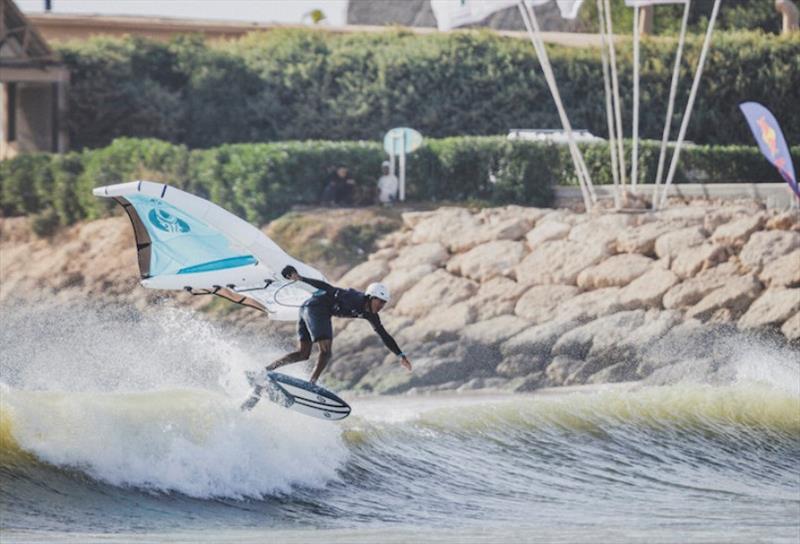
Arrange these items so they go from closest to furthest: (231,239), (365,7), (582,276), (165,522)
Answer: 1. (165,522)
2. (231,239)
3. (582,276)
4. (365,7)

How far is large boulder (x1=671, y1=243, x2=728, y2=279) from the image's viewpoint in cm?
2728

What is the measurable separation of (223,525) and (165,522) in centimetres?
50

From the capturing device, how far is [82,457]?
17.9 meters

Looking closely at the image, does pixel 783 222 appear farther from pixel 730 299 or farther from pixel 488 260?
pixel 488 260

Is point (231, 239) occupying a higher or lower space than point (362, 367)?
higher

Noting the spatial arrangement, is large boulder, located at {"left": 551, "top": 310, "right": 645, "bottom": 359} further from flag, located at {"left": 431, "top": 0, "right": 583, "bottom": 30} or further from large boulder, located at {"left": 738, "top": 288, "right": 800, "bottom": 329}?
flag, located at {"left": 431, "top": 0, "right": 583, "bottom": 30}

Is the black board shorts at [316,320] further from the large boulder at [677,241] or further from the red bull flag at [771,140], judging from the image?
the red bull flag at [771,140]

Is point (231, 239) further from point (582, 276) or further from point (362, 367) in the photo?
point (582, 276)

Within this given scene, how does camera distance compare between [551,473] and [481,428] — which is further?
[481,428]

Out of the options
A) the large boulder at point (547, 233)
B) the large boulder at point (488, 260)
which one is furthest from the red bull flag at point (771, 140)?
the large boulder at point (488, 260)

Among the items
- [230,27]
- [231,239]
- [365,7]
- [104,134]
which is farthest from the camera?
[365,7]

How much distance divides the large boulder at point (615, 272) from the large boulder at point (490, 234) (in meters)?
2.14

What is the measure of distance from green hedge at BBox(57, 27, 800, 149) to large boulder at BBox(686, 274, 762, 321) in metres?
10.6

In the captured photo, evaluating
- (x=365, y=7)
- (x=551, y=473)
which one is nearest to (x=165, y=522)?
(x=551, y=473)
